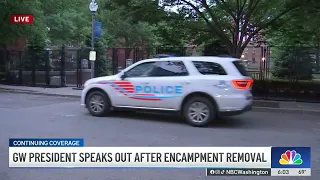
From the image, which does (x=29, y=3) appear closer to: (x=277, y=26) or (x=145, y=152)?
(x=277, y=26)

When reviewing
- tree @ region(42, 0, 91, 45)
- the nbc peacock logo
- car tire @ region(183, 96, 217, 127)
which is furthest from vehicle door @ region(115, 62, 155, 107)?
tree @ region(42, 0, 91, 45)

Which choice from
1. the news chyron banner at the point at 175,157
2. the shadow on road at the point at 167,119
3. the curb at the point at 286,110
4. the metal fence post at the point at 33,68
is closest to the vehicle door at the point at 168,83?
the shadow on road at the point at 167,119

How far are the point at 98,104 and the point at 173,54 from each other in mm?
7032

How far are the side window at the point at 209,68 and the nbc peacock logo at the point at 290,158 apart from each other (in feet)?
15.6

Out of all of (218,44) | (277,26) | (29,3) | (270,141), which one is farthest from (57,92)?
(270,141)

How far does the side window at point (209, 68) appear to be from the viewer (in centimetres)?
889

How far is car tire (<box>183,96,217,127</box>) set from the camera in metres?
8.76

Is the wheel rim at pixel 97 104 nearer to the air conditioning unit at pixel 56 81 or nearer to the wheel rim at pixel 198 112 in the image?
the wheel rim at pixel 198 112

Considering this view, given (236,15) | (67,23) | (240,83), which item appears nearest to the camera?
(240,83)

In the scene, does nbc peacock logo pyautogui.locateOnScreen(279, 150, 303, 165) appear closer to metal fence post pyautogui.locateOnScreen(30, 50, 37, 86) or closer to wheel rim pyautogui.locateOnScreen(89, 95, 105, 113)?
wheel rim pyautogui.locateOnScreen(89, 95, 105, 113)

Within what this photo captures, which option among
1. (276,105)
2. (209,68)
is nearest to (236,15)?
(276,105)

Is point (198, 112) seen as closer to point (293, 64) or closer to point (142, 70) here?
point (142, 70)

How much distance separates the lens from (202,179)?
4.84 meters

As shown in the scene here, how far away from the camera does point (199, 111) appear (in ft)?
29.1
